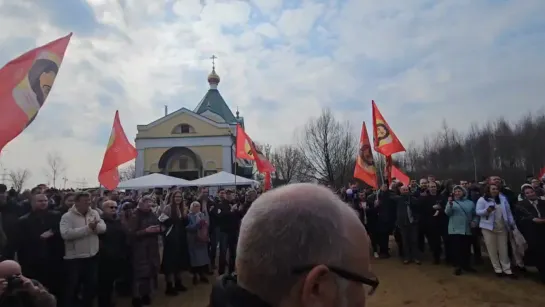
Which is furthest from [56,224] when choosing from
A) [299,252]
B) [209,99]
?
[209,99]

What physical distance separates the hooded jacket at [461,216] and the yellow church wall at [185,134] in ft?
111

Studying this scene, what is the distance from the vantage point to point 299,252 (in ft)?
3.66

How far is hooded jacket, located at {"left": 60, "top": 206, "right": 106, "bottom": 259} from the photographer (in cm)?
626

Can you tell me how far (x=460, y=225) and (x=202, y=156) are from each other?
34.2 metres

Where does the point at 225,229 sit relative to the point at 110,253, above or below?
above

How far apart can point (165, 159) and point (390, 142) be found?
1287 inches

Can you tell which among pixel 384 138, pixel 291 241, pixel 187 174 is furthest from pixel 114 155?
pixel 187 174

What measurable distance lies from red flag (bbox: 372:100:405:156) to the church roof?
140ft

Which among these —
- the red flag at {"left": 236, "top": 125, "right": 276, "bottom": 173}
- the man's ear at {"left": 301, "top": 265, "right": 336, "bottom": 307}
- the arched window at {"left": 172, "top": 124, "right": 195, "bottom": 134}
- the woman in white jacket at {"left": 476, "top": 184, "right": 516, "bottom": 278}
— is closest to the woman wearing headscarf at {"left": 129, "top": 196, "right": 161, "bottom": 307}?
the woman in white jacket at {"left": 476, "top": 184, "right": 516, "bottom": 278}

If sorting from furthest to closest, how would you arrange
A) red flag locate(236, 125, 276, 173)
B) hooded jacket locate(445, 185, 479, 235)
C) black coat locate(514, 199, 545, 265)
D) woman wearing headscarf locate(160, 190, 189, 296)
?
1. red flag locate(236, 125, 276, 173)
2. hooded jacket locate(445, 185, 479, 235)
3. woman wearing headscarf locate(160, 190, 189, 296)
4. black coat locate(514, 199, 545, 265)

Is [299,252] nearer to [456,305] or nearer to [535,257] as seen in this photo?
[456,305]

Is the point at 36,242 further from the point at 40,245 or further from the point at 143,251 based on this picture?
the point at 143,251

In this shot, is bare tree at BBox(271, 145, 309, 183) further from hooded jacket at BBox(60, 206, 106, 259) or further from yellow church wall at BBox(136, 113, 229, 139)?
hooded jacket at BBox(60, 206, 106, 259)

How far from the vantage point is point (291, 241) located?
1.12m
